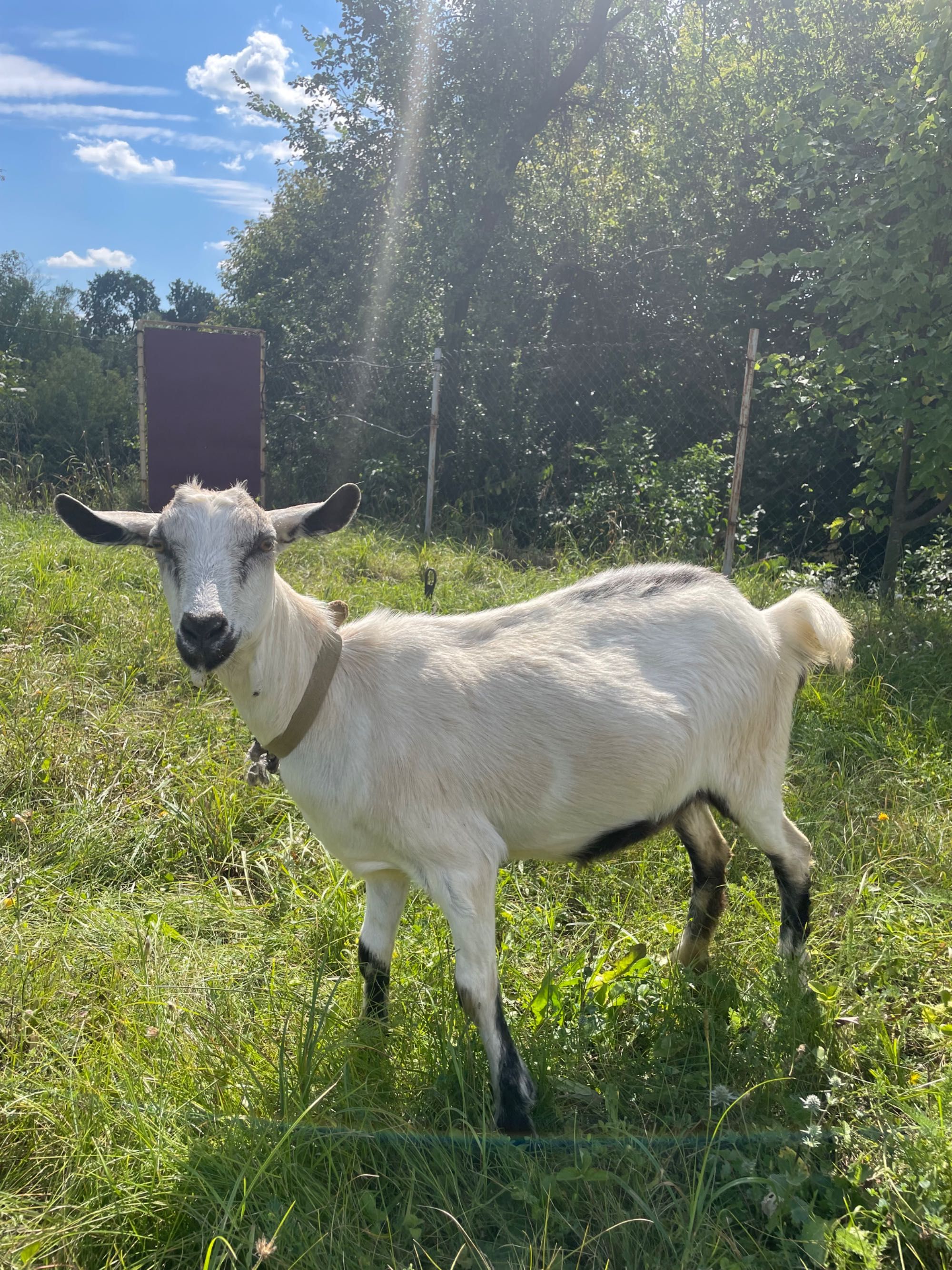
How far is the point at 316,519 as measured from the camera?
92.6 inches

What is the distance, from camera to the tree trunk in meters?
6.15

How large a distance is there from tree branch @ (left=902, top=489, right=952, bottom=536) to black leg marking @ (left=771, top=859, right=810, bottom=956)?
421cm

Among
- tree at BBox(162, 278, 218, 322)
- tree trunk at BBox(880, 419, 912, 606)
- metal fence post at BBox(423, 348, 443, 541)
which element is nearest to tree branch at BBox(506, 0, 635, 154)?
metal fence post at BBox(423, 348, 443, 541)

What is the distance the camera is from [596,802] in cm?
243

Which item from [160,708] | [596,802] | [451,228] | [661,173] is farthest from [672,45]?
[596,802]

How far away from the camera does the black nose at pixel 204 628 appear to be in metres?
1.97

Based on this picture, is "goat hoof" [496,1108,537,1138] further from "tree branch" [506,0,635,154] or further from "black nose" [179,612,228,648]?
"tree branch" [506,0,635,154]

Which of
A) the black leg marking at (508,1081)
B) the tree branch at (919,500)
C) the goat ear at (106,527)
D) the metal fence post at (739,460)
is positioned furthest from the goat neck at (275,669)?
the tree branch at (919,500)

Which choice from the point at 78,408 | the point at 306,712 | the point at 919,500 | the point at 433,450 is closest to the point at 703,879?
the point at 306,712

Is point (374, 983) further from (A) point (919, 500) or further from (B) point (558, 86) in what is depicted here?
(B) point (558, 86)

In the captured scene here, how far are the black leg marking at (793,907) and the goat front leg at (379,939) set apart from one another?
119cm

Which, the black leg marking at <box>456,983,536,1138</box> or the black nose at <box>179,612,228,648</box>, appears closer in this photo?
the black nose at <box>179,612,228,648</box>

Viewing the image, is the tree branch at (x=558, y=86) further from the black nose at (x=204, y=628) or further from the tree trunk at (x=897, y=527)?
the black nose at (x=204, y=628)

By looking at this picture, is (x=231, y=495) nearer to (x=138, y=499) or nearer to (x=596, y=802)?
(x=596, y=802)
